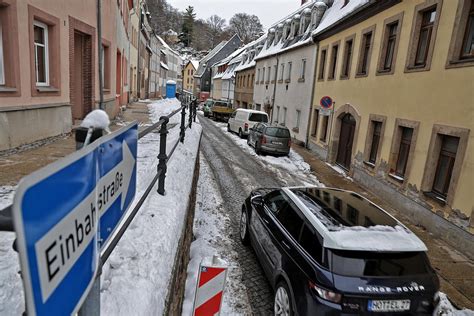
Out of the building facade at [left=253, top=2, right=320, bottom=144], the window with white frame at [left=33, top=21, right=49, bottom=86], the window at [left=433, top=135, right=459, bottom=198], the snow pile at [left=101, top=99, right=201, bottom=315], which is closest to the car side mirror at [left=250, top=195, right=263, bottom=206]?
the snow pile at [left=101, top=99, right=201, bottom=315]

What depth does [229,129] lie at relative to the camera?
24.6 metres

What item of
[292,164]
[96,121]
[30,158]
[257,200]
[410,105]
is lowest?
[292,164]

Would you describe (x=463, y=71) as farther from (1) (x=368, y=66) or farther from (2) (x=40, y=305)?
(2) (x=40, y=305)

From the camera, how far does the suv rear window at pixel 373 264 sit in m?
3.53

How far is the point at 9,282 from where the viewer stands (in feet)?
7.79

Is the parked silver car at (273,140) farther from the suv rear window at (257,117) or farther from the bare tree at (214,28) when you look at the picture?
the bare tree at (214,28)

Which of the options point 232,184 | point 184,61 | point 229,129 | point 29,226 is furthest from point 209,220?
point 184,61

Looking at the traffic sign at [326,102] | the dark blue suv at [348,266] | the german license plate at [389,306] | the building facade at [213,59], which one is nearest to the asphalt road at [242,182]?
the dark blue suv at [348,266]

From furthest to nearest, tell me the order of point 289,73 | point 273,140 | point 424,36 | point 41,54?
point 289,73 → point 273,140 → point 424,36 → point 41,54

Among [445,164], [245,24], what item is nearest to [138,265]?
[445,164]

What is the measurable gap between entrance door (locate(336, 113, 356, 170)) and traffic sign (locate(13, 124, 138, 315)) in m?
14.1

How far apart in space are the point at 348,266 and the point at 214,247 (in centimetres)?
315

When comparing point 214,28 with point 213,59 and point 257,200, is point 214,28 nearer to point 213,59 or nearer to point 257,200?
point 213,59

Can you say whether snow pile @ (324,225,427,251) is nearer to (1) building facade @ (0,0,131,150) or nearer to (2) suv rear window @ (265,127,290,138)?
(1) building facade @ (0,0,131,150)
